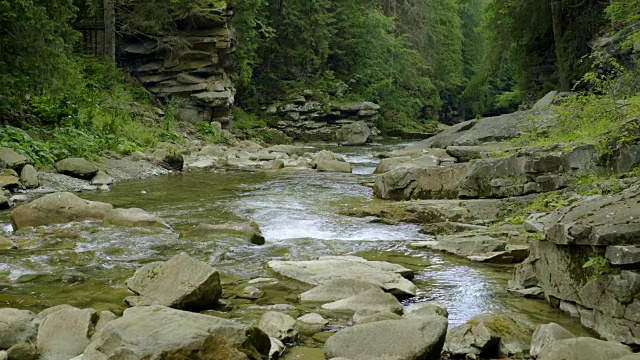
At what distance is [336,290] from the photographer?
18.6 ft

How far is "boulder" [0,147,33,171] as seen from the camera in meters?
12.5

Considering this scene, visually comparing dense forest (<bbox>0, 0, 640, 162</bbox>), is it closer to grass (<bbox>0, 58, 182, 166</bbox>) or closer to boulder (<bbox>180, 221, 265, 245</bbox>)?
grass (<bbox>0, 58, 182, 166</bbox>)

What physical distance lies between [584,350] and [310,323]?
6.63 ft

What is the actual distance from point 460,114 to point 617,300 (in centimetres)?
5265

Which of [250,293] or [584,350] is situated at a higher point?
[584,350]

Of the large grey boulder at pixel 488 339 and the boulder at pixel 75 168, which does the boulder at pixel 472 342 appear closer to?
the large grey boulder at pixel 488 339

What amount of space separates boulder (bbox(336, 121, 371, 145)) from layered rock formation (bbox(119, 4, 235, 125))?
747cm

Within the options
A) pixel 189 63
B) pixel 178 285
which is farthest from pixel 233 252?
pixel 189 63

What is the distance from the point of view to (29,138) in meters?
14.4

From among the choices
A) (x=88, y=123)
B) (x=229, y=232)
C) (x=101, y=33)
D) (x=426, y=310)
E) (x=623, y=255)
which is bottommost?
(x=229, y=232)

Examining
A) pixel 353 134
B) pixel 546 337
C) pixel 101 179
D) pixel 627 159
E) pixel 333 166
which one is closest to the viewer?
pixel 546 337

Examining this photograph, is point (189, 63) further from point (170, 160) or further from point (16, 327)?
point (16, 327)

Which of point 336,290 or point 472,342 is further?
point 336,290

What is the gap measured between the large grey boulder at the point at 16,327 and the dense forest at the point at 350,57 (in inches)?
295
